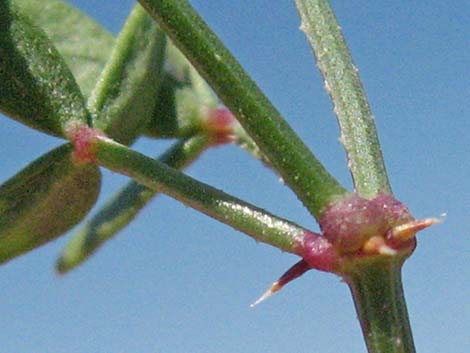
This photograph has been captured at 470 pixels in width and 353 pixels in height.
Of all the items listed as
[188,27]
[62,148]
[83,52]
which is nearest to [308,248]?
[188,27]

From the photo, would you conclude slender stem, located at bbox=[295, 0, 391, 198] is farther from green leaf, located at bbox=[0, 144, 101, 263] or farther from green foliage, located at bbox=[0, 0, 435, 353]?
green leaf, located at bbox=[0, 144, 101, 263]

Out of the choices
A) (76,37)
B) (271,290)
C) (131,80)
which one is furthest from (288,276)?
(76,37)

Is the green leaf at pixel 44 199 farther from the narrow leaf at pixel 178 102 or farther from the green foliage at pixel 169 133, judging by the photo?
the narrow leaf at pixel 178 102

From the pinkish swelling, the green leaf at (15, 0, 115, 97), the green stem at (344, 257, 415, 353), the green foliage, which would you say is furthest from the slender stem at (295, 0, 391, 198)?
the green leaf at (15, 0, 115, 97)

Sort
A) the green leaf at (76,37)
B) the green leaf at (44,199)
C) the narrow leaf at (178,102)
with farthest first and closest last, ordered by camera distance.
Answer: the narrow leaf at (178,102) → the green leaf at (76,37) → the green leaf at (44,199)

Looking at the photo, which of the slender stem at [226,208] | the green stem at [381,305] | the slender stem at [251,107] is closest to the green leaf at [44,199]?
the slender stem at [226,208]

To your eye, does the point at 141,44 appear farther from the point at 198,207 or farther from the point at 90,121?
the point at 198,207

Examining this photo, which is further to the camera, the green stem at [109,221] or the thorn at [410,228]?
the green stem at [109,221]
